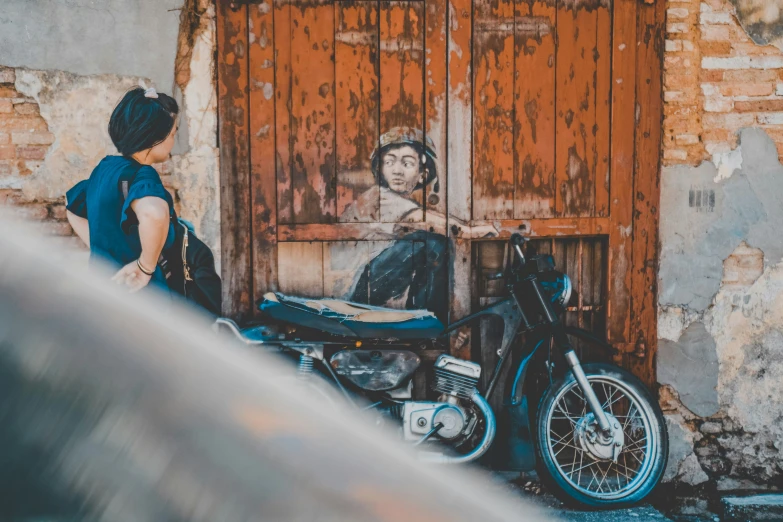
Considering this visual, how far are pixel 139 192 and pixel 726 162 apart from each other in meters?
2.87

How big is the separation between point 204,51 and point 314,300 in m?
1.33

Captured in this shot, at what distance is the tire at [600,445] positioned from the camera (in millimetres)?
3307

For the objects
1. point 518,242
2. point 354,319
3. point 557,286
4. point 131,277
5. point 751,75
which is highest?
point 751,75

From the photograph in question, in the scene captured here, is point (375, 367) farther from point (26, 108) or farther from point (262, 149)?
point (26, 108)

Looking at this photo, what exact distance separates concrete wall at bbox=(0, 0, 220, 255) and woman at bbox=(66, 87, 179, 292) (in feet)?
1.15

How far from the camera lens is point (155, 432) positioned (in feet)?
2.51

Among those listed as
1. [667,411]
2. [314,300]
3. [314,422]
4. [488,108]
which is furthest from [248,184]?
[314,422]

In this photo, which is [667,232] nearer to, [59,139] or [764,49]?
[764,49]

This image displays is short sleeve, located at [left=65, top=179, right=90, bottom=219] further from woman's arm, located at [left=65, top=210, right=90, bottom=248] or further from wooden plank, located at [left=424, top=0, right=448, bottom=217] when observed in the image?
wooden plank, located at [left=424, top=0, right=448, bottom=217]

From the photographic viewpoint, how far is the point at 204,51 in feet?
11.1

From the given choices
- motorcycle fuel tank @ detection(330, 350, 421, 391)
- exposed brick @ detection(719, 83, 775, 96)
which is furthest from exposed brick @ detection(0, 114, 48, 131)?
exposed brick @ detection(719, 83, 775, 96)

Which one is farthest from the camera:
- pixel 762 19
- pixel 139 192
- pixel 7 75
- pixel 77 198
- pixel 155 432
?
pixel 762 19

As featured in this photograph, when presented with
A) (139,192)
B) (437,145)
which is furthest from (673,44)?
(139,192)

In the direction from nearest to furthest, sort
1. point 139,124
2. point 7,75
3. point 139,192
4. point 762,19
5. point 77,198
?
point 139,192, point 139,124, point 77,198, point 7,75, point 762,19
